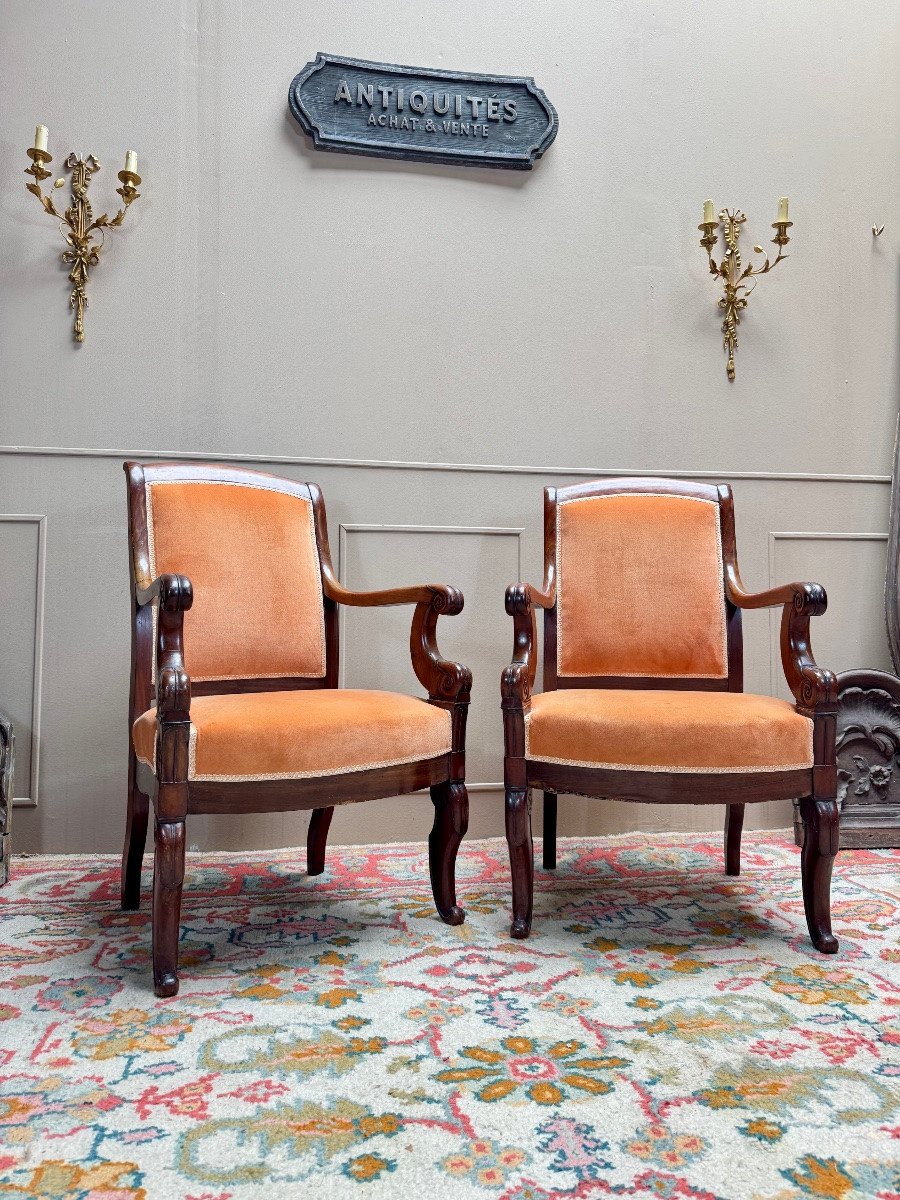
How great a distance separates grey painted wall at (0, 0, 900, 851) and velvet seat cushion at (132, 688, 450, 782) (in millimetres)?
867

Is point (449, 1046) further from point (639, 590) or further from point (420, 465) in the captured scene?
point (420, 465)

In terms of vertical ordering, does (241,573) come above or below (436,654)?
above

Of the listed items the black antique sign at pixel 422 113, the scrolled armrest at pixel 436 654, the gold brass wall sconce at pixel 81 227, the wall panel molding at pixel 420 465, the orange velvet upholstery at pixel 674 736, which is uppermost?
the black antique sign at pixel 422 113

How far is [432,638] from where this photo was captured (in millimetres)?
2053

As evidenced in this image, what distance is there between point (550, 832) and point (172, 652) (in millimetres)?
1246

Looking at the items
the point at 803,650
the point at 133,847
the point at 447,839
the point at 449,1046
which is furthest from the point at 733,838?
the point at 133,847

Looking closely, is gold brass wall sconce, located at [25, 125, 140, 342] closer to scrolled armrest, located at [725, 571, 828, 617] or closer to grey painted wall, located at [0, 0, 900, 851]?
grey painted wall, located at [0, 0, 900, 851]

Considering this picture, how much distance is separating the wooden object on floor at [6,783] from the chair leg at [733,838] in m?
1.87

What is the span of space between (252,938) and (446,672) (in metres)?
0.70

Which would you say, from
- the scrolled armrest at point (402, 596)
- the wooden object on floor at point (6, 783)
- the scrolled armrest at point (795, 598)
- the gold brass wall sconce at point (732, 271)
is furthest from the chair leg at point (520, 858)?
the gold brass wall sconce at point (732, 271)

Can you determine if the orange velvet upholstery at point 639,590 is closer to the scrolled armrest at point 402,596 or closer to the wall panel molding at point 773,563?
the scrolled armrest at point 402,596

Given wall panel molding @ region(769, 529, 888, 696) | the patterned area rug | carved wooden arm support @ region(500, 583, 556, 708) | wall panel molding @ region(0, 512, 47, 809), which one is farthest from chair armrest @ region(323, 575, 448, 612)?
wall panel molding @ region(769, 529, 888, 696)

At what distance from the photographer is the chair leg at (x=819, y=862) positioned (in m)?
1.80

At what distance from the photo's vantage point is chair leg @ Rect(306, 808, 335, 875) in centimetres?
231
